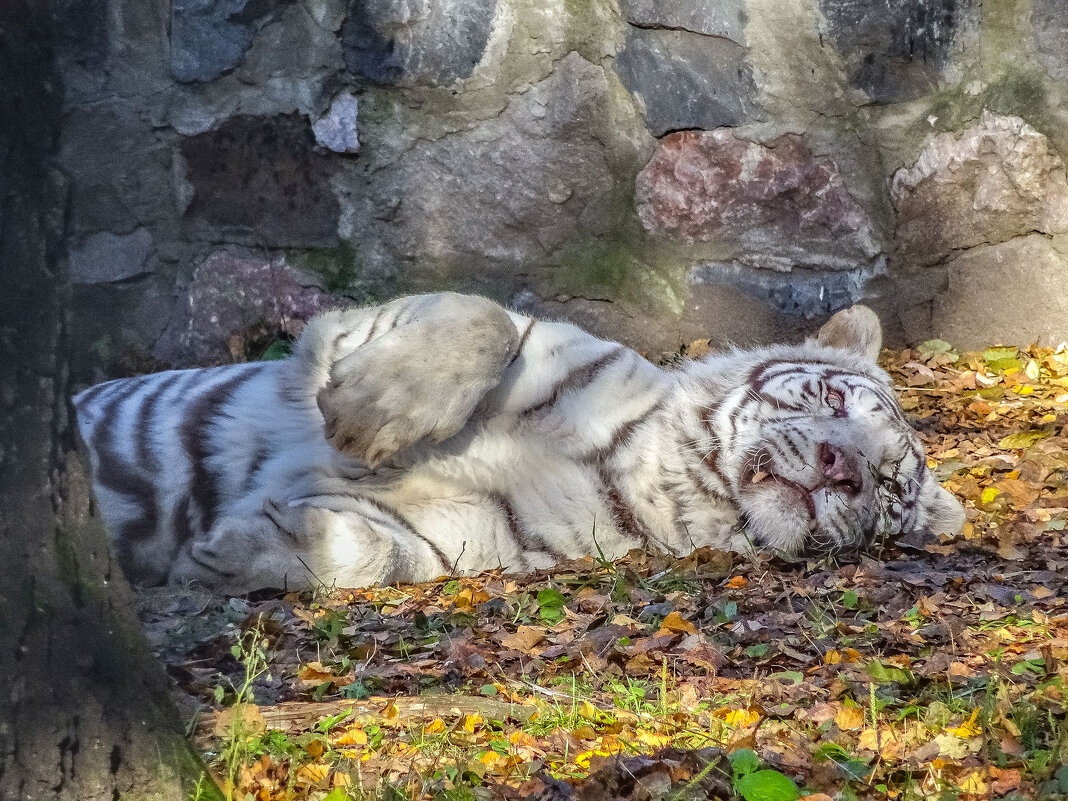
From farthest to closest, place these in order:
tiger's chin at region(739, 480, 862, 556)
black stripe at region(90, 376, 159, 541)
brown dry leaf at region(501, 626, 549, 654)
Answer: black stripe at region(90, 376, 159, 541), tiger's chin at region(739, 480, 862, 556), brown dry leaf at region(501, 626, 549, 654)

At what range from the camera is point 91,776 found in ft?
4.19

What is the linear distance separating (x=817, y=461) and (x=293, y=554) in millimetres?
1258

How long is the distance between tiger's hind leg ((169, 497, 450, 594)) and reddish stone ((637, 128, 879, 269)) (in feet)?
5.93

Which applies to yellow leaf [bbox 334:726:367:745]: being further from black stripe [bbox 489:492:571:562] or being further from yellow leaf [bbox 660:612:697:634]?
black stripe [bbox 489:492:571:562]

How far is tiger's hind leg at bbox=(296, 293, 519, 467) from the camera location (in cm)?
258

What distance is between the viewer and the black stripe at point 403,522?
110 inches

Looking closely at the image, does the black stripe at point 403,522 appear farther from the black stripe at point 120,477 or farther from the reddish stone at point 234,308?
the reddish stone at point 234,308

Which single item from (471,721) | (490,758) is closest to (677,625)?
(471,721)

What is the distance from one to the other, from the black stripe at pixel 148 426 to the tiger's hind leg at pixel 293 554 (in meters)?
0.43

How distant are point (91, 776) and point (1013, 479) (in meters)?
2.66

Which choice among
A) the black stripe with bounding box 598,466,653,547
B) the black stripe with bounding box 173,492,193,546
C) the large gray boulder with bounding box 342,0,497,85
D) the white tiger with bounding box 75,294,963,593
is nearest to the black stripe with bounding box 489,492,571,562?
the white tiger with bounding box 75,294,963,593

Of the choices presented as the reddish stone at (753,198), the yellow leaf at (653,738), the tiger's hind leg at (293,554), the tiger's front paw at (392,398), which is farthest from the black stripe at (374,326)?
the yellow leaf at (653,738)

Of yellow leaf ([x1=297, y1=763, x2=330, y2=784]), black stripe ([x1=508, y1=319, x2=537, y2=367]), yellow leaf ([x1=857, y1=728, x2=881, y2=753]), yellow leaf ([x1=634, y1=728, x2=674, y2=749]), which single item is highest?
black stripe ([x1=508, y1=319, x2=537, y2=367])

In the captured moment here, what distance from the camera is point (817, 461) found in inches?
109
